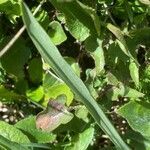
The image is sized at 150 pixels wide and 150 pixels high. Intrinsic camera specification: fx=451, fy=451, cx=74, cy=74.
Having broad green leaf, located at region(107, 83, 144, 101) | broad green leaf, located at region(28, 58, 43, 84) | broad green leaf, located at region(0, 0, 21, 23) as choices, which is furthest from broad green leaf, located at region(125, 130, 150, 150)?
broad green leaf, located at region(0, 0, 21, 23)

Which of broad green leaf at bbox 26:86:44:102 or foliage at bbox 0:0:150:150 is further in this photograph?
broad green leaf at bbox 26:86:44:102

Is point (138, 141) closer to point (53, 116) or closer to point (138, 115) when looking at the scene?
point (138, 115)

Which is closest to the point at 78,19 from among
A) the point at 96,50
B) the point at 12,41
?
the point at 96,50

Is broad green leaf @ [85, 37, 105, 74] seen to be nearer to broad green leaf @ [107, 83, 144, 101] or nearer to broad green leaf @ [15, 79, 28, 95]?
broad green leaf @ [107, 83, 144, 101]

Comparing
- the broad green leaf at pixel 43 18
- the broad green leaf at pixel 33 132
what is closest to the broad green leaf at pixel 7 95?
the broad green leaf at pixel 33 132

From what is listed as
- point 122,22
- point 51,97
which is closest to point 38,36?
point 51,97

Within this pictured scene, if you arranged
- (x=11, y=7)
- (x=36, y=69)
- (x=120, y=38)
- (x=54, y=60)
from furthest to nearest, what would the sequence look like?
(x=36, y=69) → (x=11, y=7) → (x=120, y=38) → (x=54, y=60)

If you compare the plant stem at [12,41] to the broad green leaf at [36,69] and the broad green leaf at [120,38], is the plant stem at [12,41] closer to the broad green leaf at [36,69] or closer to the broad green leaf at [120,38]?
the broad green leaf at [36,69]
